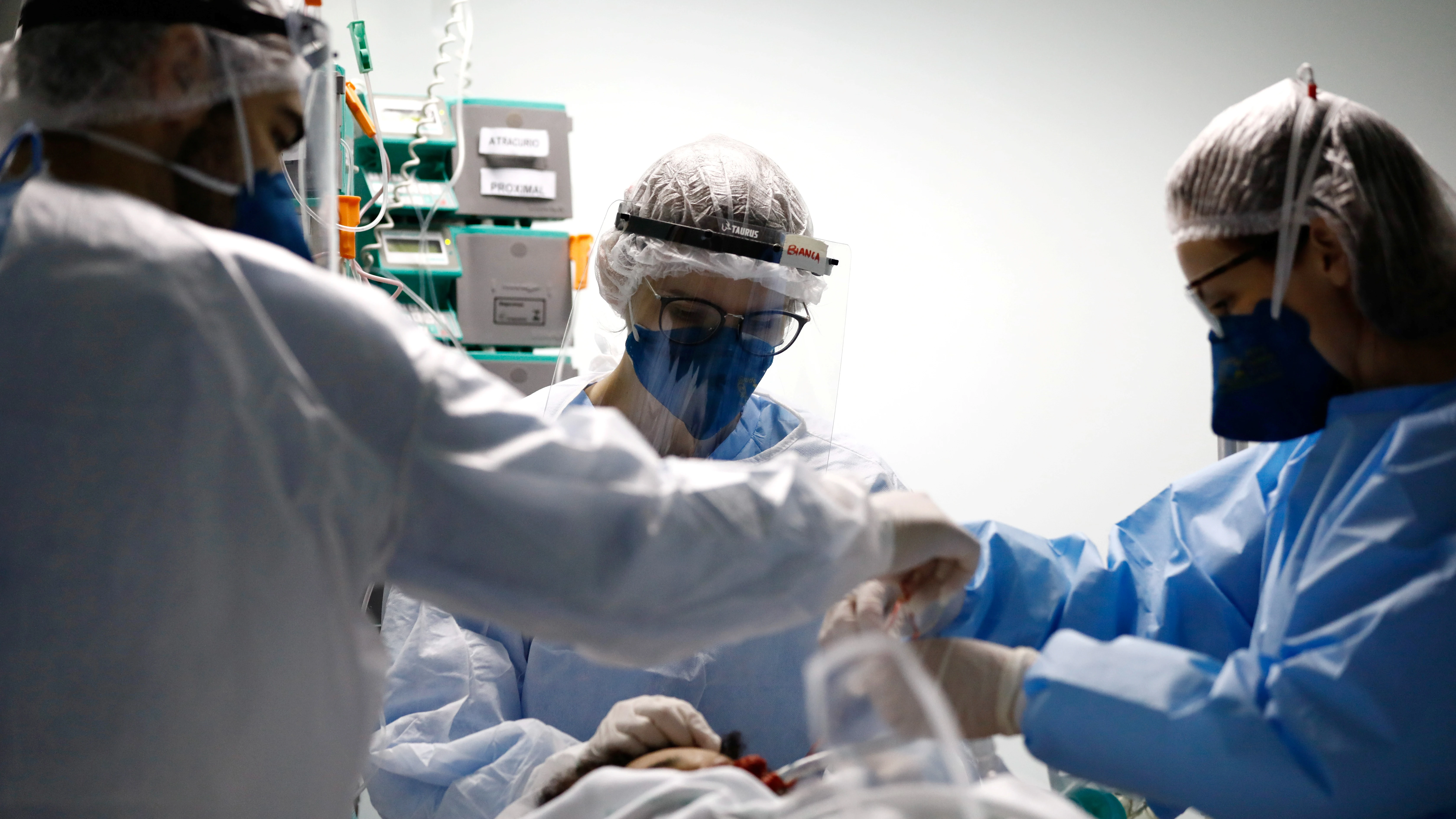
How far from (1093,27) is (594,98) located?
1.91 m

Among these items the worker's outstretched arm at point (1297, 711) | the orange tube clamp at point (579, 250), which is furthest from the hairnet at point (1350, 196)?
the orange tube clamp at point (579, 250)

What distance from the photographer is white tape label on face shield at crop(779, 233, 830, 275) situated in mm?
1598

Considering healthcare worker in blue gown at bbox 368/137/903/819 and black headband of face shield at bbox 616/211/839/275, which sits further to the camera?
black headband of face shield at bbox 616/211/839/275

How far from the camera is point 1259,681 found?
0.98m

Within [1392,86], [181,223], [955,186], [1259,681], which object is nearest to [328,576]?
[181,223]

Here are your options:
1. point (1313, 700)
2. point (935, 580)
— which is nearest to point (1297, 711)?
point (1313, 700)

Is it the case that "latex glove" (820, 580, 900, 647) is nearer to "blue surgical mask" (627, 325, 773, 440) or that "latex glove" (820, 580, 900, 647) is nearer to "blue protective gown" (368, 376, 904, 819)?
"blue protective gown" (368, 376, 904, 819)

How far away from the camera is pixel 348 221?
186cm

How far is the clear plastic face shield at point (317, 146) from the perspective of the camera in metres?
0.95

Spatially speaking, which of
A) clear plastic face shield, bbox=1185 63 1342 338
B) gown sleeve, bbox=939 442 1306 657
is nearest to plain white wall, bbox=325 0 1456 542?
gown sleeve, bbox=939 442 1306 657

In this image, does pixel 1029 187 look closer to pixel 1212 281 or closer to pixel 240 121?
pixel 1212 281

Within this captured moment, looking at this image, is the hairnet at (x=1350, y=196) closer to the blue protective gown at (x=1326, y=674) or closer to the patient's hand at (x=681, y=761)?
the blue protective gown at (x=1326, y=674)

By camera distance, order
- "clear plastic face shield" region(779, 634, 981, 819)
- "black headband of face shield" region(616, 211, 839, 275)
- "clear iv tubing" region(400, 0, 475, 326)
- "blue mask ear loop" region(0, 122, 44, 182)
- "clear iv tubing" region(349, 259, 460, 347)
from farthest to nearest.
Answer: "clear iv tubing" region(400, 0, 475, 326) < "clear iv tubing" region(349, 259, 460, 347) < "black headband of face shield" region(616, 211, 839, 275) < "blue mask ear loop" region(0, 122, 44, 182) < "clear plastic face shield" region(779, 634, 981, 819)

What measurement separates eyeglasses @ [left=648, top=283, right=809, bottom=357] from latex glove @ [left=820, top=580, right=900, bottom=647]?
1.96ft
